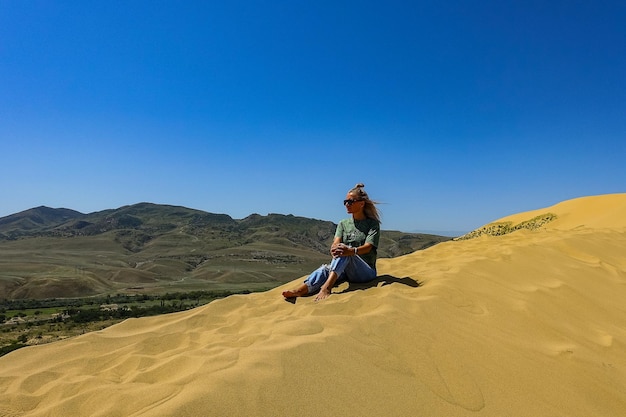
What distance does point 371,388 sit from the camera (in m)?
2.50

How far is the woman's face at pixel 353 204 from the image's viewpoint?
611 cm

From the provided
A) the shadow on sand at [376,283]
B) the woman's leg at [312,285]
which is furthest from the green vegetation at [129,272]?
the shadow on sand at [376,283]

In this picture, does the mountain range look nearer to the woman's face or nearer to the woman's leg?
the woman's leg

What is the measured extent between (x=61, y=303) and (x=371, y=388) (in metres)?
79.1

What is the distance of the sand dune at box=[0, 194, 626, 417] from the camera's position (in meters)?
2.38

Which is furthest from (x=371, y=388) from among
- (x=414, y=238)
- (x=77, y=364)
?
(x=414, y=238)

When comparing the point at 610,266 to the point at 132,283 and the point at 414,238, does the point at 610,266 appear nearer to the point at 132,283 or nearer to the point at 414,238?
the point at 132,283

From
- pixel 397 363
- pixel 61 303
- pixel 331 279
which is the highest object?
pixel 331 279

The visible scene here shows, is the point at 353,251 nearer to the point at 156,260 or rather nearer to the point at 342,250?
the point at 342,250

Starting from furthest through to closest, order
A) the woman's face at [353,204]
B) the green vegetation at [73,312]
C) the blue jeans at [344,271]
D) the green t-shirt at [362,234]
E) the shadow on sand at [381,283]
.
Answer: the green vegetation at [73,312] < the woman's face at [353,204] < the green t-shirt at [362,234] < the blue jeans at [344,271] < the shadow on sand at [381,283]

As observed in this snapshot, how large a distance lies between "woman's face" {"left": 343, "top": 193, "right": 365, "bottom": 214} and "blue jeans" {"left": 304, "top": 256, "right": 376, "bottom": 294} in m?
0.80

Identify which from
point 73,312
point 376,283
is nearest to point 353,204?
point 376,283

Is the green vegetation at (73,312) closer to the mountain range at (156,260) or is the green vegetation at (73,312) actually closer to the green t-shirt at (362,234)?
the mountain range at (156,260)

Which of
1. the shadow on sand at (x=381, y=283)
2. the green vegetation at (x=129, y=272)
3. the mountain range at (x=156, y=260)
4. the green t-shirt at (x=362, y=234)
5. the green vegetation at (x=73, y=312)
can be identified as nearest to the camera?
the shadow on sand at (x=381, y=283)
